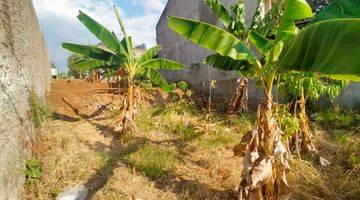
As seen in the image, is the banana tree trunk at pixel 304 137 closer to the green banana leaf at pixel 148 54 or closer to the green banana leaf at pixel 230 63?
the green banana leaf at pixel 230 63

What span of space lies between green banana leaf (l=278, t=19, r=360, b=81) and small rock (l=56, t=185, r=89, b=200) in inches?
150

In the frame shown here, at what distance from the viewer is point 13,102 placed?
482 cm

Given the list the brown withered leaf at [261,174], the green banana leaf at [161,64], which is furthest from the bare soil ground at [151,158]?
the green banana leaf at [161,64]

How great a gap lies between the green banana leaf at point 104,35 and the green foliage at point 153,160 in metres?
2.41

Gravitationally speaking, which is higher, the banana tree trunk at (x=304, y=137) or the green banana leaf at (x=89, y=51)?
the green banana leaf at (x=89, y=51)

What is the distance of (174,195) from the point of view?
5.46 metres

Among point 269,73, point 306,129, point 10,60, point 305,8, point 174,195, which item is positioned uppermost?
point 305,8

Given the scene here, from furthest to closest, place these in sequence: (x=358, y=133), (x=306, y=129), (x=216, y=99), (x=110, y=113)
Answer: (x=216, y=99) < (x=110, y=113) < (x=358, y=133) < (x=306, y=129)

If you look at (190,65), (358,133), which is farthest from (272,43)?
(190,65)

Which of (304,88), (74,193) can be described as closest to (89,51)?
(74,193)

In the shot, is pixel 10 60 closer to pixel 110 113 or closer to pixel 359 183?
pixel 110 113

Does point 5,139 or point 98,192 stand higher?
point 5,139

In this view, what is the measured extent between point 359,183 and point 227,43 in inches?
124

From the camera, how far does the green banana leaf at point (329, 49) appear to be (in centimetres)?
265
